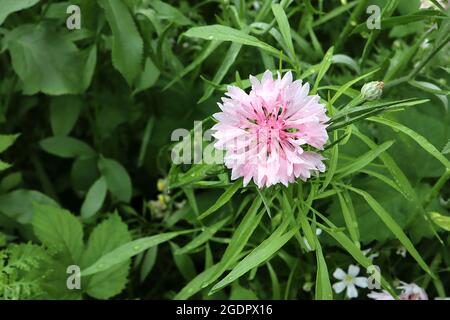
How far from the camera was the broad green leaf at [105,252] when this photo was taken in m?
1.00

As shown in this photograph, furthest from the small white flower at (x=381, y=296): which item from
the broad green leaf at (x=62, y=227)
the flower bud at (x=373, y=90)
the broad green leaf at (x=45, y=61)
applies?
the broad green leaf at (x=45, y=61)

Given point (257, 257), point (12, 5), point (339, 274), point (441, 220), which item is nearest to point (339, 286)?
point (339, 274)

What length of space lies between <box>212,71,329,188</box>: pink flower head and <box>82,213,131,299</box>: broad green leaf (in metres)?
0.39

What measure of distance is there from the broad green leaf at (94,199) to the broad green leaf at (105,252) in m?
0.06

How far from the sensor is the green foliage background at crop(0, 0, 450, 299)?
84 cm

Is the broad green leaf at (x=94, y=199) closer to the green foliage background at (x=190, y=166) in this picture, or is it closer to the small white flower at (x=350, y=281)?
the green foliage background at (x=190, y=166)

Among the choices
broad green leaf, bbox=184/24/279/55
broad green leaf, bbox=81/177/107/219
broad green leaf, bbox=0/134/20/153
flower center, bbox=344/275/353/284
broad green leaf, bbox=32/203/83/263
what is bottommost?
flower center, bbox=344/275/353/284

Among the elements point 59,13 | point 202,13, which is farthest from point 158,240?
point 202,13

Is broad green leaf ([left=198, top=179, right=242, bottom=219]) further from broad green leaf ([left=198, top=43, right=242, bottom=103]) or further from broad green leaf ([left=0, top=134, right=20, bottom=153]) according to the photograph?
broad green leaf ([left=0, top=134, right=20, bottom=153])

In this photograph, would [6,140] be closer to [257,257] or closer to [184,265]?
[184,265]

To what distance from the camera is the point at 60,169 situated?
130 cm

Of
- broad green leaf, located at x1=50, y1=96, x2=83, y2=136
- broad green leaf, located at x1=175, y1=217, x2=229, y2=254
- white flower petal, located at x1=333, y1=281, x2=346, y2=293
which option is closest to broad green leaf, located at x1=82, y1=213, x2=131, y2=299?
broad green leaf, located at x1=175, y1=217, x2=229, y2=254

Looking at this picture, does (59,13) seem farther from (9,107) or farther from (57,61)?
(9,107)

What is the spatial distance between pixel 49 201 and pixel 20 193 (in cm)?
5
